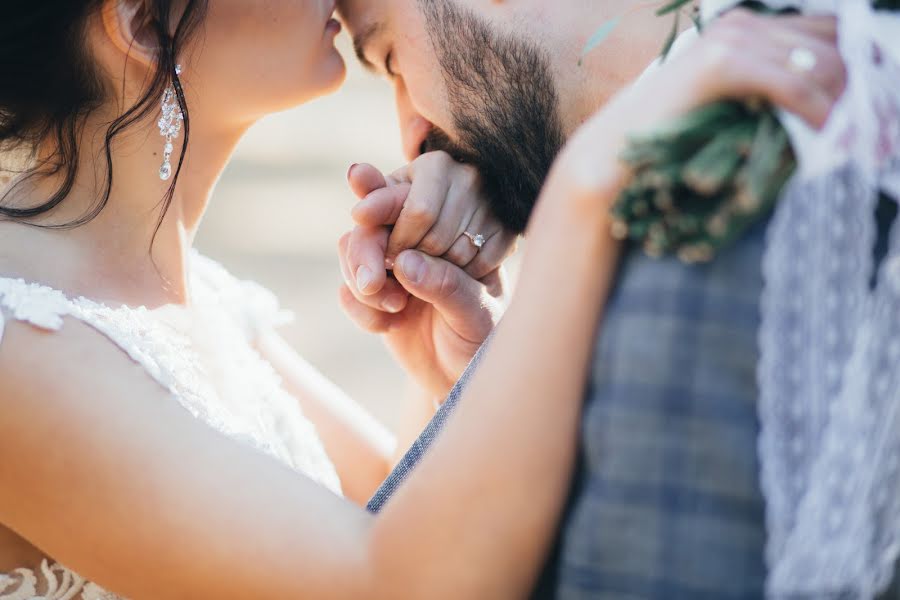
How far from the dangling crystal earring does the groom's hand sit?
0.40m

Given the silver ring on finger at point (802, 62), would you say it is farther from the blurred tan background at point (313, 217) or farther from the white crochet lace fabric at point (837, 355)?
the blurred tan background at point (313, 217)

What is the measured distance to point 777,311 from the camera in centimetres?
94

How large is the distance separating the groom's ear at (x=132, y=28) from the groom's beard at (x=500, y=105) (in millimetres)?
798

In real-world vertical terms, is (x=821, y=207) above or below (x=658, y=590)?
above

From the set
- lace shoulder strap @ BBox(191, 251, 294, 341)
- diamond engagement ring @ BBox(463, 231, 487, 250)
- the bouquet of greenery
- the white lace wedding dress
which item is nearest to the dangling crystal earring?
the white lace wedding dress

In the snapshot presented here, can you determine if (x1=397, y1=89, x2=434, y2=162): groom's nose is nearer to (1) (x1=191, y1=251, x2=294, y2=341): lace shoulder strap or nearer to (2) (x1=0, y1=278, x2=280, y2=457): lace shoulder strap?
(1) (x1=191, y1=251, x2=294, y2=341): lace shoulder strap

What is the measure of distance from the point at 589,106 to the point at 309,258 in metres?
5.24

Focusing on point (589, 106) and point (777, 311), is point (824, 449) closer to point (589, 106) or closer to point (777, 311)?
point (777, 311)

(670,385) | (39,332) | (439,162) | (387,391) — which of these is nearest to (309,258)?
(387,391)

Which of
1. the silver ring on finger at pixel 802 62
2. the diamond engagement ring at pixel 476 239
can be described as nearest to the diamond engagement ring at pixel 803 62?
the silver ring on finger at pixel 802 62

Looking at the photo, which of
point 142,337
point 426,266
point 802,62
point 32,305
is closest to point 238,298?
point 426,266

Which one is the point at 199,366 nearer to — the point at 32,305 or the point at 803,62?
the point at 32,305

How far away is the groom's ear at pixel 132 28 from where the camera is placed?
185cm

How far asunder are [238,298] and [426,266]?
686 millimetres
